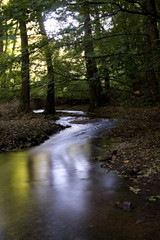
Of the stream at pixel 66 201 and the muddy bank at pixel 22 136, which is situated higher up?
the muddy bank at pixel 22 136

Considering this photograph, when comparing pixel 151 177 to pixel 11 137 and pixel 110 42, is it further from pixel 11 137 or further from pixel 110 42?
pixel 11 137

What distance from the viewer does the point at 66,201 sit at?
452 centimetres

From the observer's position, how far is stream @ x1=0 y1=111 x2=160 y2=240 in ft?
11.3

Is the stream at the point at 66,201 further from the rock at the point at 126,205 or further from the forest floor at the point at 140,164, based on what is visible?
the forest floor at the point at 140,164

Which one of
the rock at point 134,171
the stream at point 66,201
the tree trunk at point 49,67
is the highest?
the tree trunk at point 49,67

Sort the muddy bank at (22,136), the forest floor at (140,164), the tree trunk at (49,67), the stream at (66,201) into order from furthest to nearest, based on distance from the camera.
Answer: the muddy bank at (22,136), the tree trunk at (49,67), the forest floor at (140,164), the stream at (66,201)

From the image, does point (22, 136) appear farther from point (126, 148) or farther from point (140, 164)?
point (140, 164)

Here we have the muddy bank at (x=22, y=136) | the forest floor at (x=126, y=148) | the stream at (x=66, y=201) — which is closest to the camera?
the stream at (x=66, y=201)

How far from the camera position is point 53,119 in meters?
15.1

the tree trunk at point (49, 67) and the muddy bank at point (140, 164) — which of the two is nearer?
the muddy bank at point (140, 164)

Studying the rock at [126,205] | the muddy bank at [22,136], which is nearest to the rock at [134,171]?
the rock at [126,205]

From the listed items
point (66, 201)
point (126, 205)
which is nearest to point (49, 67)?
point (66, 201)

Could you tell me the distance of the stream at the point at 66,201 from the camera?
3.43 metres

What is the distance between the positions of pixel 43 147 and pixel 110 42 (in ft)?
15.0
